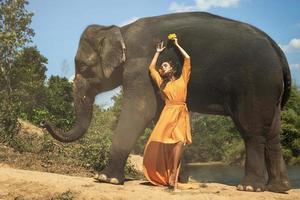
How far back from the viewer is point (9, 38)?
29.5 metres

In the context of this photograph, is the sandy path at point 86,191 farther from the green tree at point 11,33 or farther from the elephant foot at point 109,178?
the green tree at point 11,33

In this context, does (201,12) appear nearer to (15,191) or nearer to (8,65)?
(15,191)

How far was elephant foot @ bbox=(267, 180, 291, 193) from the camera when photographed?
7926 millimetres

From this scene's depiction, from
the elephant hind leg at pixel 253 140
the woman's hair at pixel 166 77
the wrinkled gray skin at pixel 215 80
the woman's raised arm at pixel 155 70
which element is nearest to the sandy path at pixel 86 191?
the elephant hind leg at pixel 253 140

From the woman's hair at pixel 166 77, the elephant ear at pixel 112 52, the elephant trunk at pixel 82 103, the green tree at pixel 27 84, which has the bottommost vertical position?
the elephant trunk at pixel 82 103

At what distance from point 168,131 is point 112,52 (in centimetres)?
187

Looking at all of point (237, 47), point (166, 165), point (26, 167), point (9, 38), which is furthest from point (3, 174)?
point (9, 38)

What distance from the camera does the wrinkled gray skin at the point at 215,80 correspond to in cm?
771

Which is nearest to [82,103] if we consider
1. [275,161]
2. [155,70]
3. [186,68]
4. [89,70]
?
[89,70]

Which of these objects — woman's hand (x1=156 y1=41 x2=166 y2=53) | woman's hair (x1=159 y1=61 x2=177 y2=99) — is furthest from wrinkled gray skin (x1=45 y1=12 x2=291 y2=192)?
woman's hair (x1=159 y1=61 x2=177 y2=99)

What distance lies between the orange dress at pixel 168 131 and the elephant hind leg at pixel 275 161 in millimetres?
1581

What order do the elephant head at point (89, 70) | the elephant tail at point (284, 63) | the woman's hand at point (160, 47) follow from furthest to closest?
the elephant head at point (89, 70)
the elephant tail at point (284, 63)
the woman's hand at point (160, 47)

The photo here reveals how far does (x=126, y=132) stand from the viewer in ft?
25.4

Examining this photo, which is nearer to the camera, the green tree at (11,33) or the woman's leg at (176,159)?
the woman's leg at (176,159)
